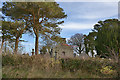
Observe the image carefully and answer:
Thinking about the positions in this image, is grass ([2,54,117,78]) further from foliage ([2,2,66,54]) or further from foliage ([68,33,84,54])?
foliage ([68,33,84,54])

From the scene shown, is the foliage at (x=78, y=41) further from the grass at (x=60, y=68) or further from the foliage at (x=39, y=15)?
the grass at (x=60, y=68)

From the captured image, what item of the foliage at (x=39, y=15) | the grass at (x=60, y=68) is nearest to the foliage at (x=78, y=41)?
the foliage at (x=39, y=15)

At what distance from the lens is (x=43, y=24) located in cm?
1947

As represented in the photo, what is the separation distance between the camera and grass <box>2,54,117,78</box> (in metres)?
6.26

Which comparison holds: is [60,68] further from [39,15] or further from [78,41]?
[78,41]

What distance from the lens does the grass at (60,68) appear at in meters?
6.26

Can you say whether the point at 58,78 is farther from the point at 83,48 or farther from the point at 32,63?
the point at 83,48

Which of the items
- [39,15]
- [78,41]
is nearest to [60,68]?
[39,15]

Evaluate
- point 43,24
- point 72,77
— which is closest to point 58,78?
point 72,77

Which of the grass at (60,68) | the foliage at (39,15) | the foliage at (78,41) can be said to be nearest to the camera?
the grass at (60,68)

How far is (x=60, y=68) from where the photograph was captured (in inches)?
284

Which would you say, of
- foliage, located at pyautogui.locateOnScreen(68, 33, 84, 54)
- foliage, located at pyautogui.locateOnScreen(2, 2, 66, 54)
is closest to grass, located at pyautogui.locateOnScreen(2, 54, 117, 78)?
foliage, located at pyautogui.locateOnScreen(2, 2, 66, 54)

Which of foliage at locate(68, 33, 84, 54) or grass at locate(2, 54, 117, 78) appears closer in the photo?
grass at locate(2, 54, 117, 78)

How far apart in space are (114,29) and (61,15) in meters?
9.49
